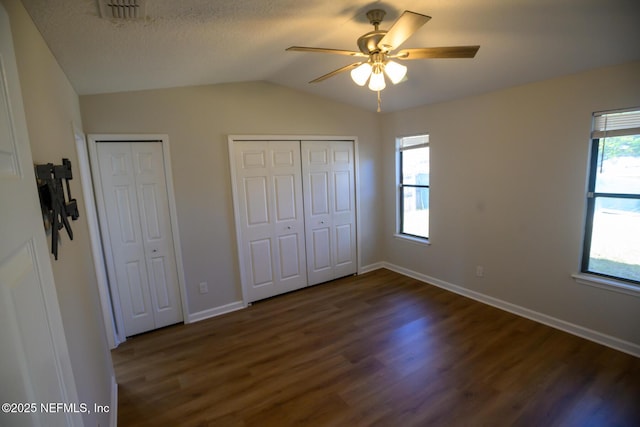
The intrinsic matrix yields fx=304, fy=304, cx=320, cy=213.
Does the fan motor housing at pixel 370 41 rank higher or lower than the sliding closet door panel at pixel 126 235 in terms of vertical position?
higher

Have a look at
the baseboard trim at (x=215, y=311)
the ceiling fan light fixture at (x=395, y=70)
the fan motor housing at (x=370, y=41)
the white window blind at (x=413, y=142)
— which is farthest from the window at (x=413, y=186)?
the baseboard trim at (x=215, y=311)

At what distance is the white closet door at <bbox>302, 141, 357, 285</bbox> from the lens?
4102 mm

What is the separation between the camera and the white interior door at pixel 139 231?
2.97 m

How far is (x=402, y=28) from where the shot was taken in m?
1.56

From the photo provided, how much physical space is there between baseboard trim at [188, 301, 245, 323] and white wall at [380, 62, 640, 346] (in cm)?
259

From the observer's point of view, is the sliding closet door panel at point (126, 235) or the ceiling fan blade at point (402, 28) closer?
the ceiling fan blade at point (402, 28)

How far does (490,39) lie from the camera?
7.34ft

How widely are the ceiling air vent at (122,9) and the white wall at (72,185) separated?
29 centimetres

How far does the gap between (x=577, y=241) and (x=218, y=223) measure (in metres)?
3.60

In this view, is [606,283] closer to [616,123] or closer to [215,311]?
[616,123]

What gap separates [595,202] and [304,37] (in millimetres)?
2872

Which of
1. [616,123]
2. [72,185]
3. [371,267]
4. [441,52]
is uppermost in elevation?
[441,52]

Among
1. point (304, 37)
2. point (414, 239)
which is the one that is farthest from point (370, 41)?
point (414, 239)

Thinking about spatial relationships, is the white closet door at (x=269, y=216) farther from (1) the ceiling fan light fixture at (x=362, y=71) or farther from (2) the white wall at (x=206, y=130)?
(1) the ceiling fan light fixture at (x=362, y=71)
